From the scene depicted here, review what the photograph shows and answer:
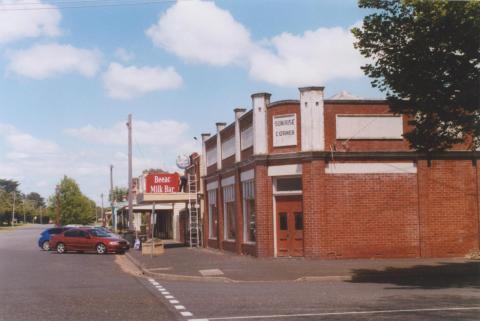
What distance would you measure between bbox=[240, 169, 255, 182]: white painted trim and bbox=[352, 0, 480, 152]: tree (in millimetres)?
10679

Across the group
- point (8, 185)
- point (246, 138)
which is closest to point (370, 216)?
point (246, 138)

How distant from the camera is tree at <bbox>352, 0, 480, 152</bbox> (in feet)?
50.6

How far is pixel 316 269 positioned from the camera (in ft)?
68.9

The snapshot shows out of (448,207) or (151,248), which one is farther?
(151,248)

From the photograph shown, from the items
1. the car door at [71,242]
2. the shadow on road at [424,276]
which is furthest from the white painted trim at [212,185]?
the shadow on road at [424,276]

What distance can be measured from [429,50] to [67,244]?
26.2 metres

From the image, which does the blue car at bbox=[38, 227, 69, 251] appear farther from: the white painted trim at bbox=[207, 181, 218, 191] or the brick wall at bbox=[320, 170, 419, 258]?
the brick wall at bbox=[320, 170, 419, 258]

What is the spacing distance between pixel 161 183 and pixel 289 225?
14586mm

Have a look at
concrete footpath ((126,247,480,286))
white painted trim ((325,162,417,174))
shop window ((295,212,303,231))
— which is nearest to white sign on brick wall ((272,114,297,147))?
white painted trim ((325,162,417,174))

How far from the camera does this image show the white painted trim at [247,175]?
2775 cm

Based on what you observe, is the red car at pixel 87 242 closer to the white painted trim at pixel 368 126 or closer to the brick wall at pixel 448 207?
the white painted trim at pixel 368 126

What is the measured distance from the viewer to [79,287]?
56.7 feet

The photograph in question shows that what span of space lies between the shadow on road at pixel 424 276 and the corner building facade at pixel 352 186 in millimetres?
4344

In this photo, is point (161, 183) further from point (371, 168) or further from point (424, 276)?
point (424, 276)
